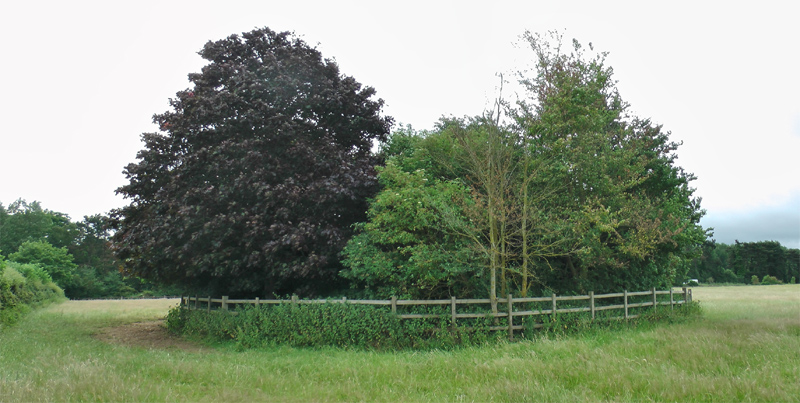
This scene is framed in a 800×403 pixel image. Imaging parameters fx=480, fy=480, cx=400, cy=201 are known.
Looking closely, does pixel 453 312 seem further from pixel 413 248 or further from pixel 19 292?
pixel 19 292

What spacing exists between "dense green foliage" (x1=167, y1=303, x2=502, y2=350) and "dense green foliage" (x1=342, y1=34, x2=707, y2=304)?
1.26 metres

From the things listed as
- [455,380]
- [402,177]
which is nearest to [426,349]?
[455,380]

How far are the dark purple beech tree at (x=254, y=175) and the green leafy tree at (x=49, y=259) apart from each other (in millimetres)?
45457

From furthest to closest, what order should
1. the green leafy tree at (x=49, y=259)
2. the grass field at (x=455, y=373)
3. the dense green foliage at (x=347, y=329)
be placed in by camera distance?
the green leafy tree at (x=49, y=259) → the dense green foliage at (x=347, y=329) → the grass field at (x=455, y=373)

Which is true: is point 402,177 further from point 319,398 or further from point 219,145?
point 319,398

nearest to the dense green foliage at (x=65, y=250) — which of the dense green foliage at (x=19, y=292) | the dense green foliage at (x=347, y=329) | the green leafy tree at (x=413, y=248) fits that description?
the dense green foliage at (x=19, y=292)

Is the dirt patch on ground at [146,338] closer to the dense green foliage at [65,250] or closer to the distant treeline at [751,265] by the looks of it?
the dense green foliage at [65,250]

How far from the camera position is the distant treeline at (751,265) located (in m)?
79.7

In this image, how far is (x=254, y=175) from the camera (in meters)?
15.6

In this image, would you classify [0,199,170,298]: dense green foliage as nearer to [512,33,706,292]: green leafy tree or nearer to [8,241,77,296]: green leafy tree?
[8,241,77,296]: green leafy tree

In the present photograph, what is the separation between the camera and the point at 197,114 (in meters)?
16.7

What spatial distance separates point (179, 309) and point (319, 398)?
1395 cm

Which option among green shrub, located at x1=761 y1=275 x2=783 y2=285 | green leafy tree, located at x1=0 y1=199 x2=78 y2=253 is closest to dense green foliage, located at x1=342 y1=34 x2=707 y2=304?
green leafy tree, located at x1=0 y1=199 x2=78 y2=253

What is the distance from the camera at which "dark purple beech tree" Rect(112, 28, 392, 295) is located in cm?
1552
